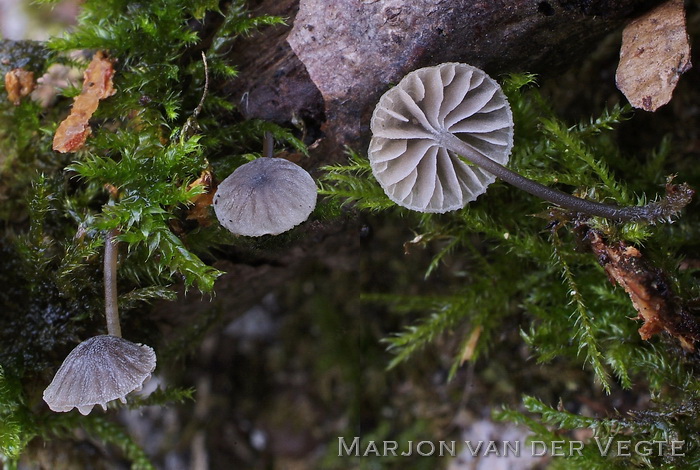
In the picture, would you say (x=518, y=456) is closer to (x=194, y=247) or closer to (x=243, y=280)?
(x=243, y=280)

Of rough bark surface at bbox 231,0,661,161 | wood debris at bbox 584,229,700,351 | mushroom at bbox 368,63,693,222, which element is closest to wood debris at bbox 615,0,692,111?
rough bark surface at bbox 231,0,661,161

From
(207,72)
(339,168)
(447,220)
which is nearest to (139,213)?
(207,72)

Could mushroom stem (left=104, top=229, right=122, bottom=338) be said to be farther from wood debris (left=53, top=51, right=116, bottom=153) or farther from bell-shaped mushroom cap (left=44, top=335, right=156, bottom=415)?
wood debris (left=53, top=51, right=116, bottom=153)

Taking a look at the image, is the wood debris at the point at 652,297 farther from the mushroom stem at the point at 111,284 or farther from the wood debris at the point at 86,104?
the wood debris at the point at 86,104

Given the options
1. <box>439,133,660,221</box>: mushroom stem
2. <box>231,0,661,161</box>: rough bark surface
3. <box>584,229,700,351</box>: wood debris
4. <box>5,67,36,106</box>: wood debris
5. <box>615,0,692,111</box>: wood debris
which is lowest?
<box>584,229,700,351</box>: wood debris

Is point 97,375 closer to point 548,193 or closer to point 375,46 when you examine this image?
point 375,46
